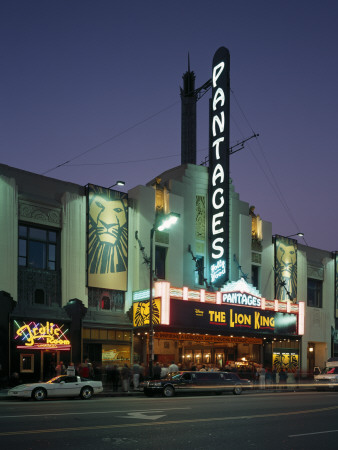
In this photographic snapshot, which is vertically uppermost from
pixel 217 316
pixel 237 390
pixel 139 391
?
pixel 217 316

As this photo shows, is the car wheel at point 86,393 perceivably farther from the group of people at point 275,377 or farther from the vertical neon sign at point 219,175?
the vertical neon sign at point 219,175

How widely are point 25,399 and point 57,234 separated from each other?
10.6 metres

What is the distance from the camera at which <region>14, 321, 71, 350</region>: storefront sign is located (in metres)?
29.0

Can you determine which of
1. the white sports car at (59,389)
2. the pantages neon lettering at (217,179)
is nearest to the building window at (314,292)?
the pantages neon lettering at (217,179)

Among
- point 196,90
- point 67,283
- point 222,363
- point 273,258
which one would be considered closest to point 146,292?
point 67,283

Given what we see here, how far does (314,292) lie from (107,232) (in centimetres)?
2232

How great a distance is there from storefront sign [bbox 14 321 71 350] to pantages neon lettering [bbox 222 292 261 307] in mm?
11022

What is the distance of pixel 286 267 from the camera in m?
44.8

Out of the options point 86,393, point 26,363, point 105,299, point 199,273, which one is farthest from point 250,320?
point 86,393

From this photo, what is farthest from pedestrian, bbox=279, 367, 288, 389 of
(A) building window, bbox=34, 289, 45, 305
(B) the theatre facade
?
(A) building window, bbox=34, 289, 45, 305

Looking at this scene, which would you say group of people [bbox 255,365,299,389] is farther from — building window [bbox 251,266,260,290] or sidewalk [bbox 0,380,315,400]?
building window [bbox 251,266,260,290]

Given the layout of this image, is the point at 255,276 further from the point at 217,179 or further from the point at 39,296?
the point at 39,296

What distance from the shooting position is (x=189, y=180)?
38625 millimetres

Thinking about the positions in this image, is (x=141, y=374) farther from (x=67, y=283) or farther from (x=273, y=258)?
(x=273, y=258)
